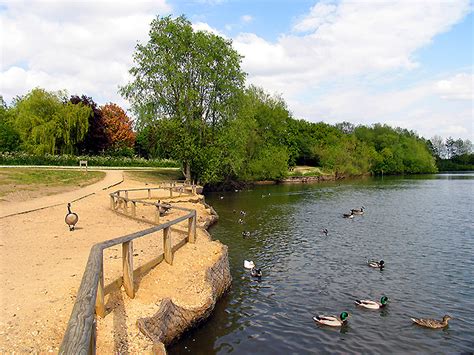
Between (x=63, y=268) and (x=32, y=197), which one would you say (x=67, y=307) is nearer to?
(x=63, y=268)

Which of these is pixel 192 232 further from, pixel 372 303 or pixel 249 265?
pixel 372 303

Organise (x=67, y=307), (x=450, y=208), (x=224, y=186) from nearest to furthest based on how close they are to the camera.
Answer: (x=67, y=307) → (x=450, y=208) → (x=224, y=186)

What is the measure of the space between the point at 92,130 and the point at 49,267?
2168 inches

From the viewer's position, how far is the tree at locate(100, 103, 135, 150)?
282 ft

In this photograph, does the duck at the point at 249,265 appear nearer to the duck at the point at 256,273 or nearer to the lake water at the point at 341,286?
the lake water at the point at 341,286

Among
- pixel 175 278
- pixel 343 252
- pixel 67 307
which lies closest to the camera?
pixel 67 307

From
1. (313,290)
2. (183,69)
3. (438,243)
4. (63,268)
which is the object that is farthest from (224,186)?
(63,268)

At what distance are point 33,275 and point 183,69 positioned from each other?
3781cm

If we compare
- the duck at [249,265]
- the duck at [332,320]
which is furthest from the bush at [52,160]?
the duck at [332,320]

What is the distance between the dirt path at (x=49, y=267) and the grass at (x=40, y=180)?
7390 mm

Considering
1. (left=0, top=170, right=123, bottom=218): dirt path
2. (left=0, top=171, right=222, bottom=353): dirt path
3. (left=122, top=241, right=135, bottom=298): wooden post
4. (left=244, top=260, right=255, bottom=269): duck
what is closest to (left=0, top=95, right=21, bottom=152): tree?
(left=0, top=170, right=123, bottom=218): dirt path

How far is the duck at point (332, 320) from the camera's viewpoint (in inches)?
465

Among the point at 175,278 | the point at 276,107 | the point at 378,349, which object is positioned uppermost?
the point at 276,107

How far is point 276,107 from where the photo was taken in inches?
2709
